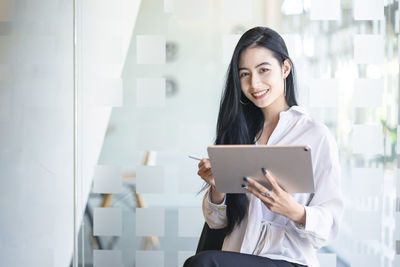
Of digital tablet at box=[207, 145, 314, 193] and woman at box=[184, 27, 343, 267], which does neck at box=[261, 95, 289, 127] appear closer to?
woman at box=[184, 27, 343, 267]

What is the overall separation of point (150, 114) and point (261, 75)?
941mm

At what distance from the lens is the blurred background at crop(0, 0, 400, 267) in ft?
7.93

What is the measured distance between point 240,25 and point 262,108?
0.78 m

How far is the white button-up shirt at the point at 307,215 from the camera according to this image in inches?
59.7

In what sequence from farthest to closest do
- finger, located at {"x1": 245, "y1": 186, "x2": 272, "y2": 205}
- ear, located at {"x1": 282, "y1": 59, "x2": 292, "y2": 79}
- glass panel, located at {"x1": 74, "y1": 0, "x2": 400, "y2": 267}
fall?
1. glass panel, located at {"x1": 74, "y1": 0, "x2": 400, "y2": 267}
2. ear, located at {"x1": 282, "y1": 59, "x2": 292, "y2": 79}
3. finger, located at {"x1": 245, "y1": 186, "x2": 272, "y2": 205}

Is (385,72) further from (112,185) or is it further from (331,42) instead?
(112,185)

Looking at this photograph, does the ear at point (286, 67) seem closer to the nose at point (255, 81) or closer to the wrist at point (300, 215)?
the nose at point (255, 81)

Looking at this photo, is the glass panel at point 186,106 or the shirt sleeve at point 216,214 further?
the glass panel at point 186,106

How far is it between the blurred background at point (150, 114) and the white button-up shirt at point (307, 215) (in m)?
0.69

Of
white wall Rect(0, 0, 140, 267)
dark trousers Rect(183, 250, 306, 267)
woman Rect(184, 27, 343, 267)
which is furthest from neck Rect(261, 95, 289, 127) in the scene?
white wall Rect(0, 0, 140, 267)

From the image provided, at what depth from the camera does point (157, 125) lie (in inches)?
99.5

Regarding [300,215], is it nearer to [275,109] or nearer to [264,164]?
[264,164]

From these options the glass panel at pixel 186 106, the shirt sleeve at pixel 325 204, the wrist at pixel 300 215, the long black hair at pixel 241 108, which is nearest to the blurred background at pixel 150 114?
the glass panel at pixel 186 106

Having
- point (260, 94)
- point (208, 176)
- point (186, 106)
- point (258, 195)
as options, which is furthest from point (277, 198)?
point (186, 106)
